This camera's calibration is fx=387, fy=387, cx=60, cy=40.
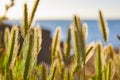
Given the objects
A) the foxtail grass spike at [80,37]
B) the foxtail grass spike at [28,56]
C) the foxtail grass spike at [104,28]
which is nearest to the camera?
the foxtail grass spike at [28,56]

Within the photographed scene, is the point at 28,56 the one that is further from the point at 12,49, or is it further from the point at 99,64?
the point at 99,64

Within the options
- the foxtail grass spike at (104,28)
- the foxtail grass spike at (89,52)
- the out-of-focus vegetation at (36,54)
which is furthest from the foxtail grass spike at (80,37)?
the foxtail grass spike at (104,28)

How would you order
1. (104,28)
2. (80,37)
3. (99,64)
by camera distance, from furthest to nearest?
(104,28) → (99,64) → (80,37)

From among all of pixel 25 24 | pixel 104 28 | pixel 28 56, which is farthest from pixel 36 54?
pixel 104 28

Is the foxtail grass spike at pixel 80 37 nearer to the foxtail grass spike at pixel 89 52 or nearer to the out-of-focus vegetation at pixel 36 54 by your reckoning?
the out-of-focus vegetation at pixel 36 54

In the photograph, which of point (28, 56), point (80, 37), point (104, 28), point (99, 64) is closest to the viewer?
point (28, 56)

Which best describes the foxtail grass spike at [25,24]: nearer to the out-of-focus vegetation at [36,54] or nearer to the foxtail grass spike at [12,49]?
the out-of-focus vegetation at [36,54]

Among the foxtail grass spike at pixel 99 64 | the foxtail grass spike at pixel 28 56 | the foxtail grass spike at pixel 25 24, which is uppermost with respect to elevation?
the foxtail grass spike at pixel 25 24

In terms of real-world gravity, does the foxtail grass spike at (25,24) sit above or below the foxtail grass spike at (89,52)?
above

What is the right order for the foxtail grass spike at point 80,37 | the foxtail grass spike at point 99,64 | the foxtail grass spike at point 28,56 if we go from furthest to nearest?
the foxtail grass spike at point 99,64 < the foxtail grass spike at point 80,37 < the foxtail grass spike at point 28,56

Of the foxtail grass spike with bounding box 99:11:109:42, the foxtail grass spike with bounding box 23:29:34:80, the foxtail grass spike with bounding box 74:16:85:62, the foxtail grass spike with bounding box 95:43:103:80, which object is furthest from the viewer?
the foxtail grass spike with bounding box 99:11:109:42

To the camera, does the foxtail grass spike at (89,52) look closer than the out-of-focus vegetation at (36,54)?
No

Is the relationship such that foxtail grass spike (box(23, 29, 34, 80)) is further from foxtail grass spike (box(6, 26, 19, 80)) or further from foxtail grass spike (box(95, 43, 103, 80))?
foxtail grass spike (box(95, 43, 103, 80))

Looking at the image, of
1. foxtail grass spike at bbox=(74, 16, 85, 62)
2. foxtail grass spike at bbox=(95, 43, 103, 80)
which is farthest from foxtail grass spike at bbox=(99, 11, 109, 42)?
foxtail grass spike at bbox=(74, 16, 85, 62)
